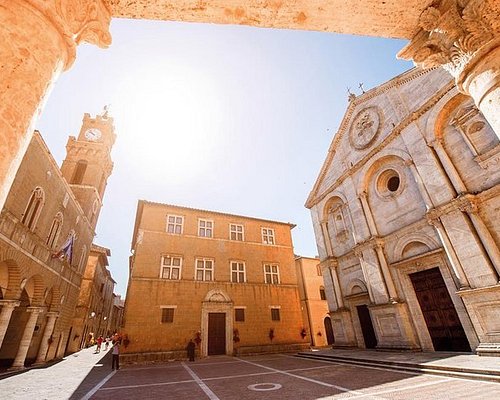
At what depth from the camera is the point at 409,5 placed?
2.88 metres

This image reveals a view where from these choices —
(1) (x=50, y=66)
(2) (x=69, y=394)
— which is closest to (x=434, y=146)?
(1) (x=50, y=66)

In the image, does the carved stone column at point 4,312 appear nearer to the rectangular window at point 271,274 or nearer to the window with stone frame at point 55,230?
the window with stone frame at point 55,230

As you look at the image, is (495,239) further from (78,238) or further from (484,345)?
(78,238)

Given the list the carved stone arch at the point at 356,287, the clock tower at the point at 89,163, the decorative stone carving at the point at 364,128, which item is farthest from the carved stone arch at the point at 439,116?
the clock tower at the point at 89,163

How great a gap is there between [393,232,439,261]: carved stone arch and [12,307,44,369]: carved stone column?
20173 mm

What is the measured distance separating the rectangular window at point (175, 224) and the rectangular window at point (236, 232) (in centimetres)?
453

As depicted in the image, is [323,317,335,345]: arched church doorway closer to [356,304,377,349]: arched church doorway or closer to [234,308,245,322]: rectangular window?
[234,308,245,322]: rectangular window

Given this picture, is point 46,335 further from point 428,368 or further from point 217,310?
point 428,368

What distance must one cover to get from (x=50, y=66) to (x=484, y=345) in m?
12.3

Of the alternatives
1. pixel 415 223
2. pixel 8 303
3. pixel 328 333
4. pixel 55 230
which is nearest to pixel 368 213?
pixel 415 223

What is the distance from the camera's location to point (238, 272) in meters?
21.7

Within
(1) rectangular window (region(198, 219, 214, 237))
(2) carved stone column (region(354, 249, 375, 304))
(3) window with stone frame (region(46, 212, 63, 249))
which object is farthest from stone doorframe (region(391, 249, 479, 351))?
(3) window with stone frame (region(46, 212, 63, 249))

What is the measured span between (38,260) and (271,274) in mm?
16741

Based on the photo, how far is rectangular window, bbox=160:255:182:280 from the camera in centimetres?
1911
